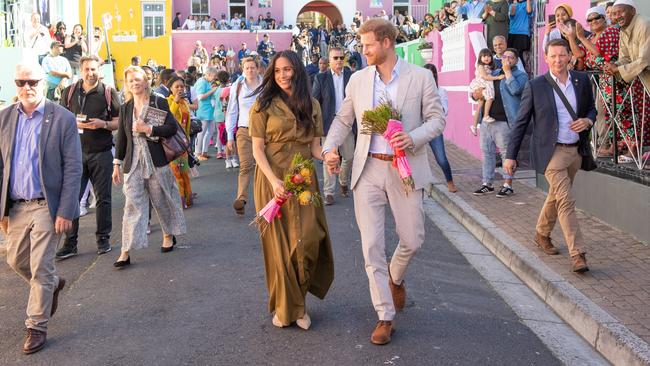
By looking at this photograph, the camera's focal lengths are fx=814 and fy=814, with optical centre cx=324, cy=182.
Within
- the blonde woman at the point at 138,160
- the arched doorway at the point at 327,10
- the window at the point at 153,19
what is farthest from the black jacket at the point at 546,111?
the window at the point at 153,19

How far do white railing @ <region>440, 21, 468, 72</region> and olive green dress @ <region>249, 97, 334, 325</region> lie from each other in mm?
11174

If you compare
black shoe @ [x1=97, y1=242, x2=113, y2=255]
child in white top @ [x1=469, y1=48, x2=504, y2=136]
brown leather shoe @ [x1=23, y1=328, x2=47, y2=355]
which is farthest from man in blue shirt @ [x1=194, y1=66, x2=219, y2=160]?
brown leather shoe @ [x1=23, y1=328, x2=47, y2=355]

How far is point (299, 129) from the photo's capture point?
228 inches

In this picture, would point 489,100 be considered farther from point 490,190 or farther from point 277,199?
point 277,199

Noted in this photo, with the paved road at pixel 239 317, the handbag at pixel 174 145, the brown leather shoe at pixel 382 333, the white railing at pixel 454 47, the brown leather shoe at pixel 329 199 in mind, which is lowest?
the paved road at pixel 239 317

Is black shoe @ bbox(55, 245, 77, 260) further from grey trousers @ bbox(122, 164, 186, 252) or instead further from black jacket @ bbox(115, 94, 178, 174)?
black jacket @ bbox(115, 94, 178, 174)

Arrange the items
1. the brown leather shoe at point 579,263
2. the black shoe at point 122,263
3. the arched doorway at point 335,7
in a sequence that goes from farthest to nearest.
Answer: the arched doorway at point 335,7, the black shoe at point 122,263, the brown leather shoe at point 579,263

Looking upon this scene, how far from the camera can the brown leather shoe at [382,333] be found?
527 cm

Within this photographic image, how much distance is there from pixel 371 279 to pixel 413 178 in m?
0.72

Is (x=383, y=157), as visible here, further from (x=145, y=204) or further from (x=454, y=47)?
(x=454, y=47)

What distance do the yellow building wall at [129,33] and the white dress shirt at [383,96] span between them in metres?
40.8

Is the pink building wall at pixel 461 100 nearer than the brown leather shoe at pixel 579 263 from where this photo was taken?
No

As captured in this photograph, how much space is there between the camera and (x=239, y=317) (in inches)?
235

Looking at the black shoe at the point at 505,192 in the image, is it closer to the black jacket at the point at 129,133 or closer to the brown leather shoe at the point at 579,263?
the brown leather shoe at the point at 579,263
